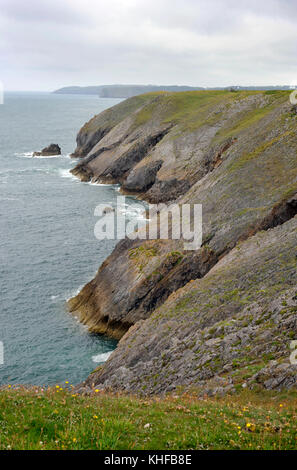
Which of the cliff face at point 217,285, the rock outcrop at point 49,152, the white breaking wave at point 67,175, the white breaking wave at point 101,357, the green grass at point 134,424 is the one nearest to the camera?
the green grass at point 134,424

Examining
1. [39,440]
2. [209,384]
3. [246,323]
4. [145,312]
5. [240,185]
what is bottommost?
[145,312]

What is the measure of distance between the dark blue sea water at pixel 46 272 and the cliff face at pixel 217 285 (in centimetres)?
373

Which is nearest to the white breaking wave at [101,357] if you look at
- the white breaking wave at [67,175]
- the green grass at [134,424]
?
the green grass at [134,424]

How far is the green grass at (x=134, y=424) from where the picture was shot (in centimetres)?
1245

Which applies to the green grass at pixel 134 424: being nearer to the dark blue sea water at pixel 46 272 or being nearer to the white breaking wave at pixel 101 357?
the dark blue sea water at pixel 46 272

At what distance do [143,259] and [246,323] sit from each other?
2265 cm

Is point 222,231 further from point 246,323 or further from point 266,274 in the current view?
point 246,323

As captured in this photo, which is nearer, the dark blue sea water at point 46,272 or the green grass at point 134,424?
the green grass at point 134,424

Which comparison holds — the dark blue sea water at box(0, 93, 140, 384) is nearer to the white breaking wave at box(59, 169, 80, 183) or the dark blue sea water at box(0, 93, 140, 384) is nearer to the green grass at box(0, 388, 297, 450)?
the white breaking wave at box(59, 169, 80, 183)

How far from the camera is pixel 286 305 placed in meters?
25.8

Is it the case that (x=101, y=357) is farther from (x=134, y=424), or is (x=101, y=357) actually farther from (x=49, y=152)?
(x=49, y=152)

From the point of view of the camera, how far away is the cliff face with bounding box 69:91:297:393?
82.0 feet

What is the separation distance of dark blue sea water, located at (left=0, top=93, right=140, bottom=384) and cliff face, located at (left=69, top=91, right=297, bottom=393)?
3730 millimetres

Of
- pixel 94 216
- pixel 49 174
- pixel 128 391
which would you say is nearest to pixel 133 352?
pixel 128 391
